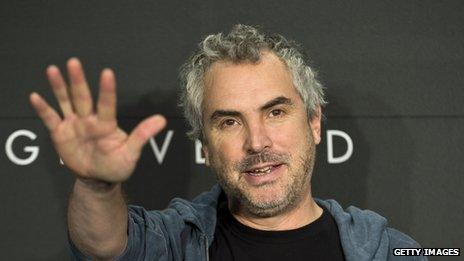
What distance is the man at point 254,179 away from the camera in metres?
1.47

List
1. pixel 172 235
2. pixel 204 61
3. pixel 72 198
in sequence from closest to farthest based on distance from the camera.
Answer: pixel 72 198
pixel 172 235
pixel 204 61

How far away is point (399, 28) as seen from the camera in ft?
6.12

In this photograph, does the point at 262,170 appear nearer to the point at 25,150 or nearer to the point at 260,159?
the point at 260,159

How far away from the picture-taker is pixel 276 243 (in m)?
1.51

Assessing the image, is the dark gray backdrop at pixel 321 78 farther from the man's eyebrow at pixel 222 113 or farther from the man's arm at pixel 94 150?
the man's arm at pixel 94 150

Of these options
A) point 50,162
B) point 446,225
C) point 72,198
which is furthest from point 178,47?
point 446,225

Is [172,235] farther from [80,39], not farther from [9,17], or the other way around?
[9,17]

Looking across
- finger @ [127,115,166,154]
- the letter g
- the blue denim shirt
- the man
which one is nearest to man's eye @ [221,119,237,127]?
the man

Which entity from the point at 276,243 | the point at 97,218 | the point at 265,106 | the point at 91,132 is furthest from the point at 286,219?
the point at 91,132

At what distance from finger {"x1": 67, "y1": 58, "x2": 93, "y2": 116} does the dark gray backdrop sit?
2.70ft

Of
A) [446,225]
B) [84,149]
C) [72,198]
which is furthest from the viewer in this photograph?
[446,225]

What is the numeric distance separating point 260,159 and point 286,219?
0.22m

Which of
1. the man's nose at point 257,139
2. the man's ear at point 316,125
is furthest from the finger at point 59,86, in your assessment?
the man's ear at point 316,125

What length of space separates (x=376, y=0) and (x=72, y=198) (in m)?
1.14
